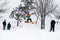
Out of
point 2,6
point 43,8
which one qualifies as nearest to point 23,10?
point 43,8

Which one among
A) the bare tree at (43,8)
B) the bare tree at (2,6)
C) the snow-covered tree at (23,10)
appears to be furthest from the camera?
the bare tree at (2,6)

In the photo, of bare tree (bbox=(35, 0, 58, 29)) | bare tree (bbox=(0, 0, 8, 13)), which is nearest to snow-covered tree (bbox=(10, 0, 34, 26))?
bare tree (bbox=(35, 0, 58, 29))

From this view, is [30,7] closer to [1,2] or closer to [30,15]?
[30,15]

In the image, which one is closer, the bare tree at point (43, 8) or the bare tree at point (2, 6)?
the bare tree at point (43, 8)

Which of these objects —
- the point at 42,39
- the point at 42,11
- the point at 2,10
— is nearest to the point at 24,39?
the point at 42,39

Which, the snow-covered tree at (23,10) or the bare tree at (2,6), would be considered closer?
the snow-covered tree at (23,10)

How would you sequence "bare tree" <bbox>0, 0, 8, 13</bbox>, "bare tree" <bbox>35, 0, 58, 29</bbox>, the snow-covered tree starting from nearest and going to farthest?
1. "bare tree" <bbox>35, 0, 58, 29</bbox>
2. the snow-covered tree
3. "bare tree" <bbox>0, 0, 8, 13</bbox>

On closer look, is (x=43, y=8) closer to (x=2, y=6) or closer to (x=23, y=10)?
(x=23, y=10)

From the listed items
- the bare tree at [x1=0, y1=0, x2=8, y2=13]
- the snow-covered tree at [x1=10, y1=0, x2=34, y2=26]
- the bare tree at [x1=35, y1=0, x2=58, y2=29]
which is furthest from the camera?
the bare tree at [x1=0, y1=0, x2=8, y2=13]

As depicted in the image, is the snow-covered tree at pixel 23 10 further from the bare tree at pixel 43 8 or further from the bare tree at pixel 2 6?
the bare tree at pixel 2 6

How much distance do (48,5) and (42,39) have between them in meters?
17.7

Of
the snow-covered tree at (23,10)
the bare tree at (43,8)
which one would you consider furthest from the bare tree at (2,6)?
the bare tree at (43,8)

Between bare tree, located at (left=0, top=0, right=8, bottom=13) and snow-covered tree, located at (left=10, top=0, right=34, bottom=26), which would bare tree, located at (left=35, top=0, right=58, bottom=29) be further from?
bare tree, located at (left=0, top=0, right=8, bottom=13)

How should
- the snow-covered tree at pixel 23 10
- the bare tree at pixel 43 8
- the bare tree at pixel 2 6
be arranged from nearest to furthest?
1. the bare tree at pixel 43 8
2. the snow-covered tree at pixel 23 10
3. the bare tree at pixel 2 6
